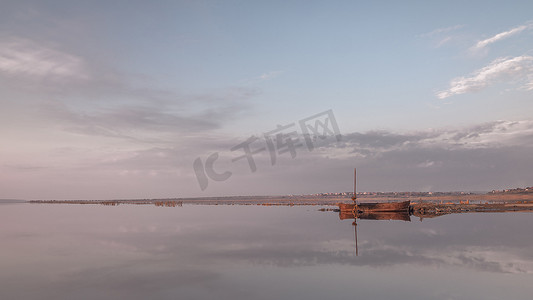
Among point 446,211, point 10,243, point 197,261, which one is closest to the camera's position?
point 197,261

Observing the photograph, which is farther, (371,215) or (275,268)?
(371,215)

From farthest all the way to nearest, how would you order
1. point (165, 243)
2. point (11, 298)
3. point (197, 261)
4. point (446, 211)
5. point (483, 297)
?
point (446, 211)
point (165, 243)
point (197, 261)
point (11, 298)
point (483, 297)

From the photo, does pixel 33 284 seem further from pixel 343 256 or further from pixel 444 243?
pixel 444 243

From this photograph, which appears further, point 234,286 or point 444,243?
point 444,243

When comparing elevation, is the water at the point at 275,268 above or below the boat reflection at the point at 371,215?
below

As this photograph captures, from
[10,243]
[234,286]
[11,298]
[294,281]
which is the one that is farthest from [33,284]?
[10,243]

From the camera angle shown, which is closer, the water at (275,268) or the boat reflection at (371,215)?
the water at (275,268)

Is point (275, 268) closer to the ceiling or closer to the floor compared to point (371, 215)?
closer to the floor

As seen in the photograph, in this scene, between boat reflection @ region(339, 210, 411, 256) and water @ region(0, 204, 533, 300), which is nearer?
water @ region(0, 204, 533, 300)

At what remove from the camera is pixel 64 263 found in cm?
2389

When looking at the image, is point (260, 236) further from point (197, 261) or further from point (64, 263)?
point (64, 263)

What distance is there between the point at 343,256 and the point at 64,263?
17731mm

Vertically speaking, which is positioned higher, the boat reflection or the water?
the boat reflection

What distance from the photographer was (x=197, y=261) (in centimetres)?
2345
